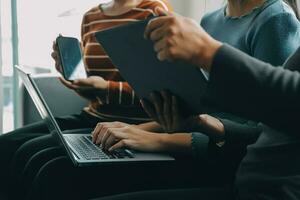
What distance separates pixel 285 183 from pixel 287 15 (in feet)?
1.38

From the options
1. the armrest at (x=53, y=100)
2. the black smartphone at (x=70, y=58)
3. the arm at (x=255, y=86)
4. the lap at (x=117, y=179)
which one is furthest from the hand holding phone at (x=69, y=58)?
the arm at (x=255, y=86)

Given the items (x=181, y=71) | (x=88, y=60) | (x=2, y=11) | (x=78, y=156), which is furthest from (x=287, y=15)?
(x=2, y=11)

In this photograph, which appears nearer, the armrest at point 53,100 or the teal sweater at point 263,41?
the teal sweater at point 263,41

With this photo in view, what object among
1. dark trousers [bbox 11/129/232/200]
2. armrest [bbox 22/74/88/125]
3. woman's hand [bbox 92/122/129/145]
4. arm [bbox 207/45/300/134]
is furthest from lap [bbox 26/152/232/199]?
armrest [bbox 22/74/88/125]

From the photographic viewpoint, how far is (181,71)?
2.32 feet

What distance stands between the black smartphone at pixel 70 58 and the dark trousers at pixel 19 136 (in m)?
0.21

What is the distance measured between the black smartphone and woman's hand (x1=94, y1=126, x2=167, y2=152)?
0.93ft

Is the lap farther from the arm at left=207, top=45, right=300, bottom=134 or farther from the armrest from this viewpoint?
the armrest

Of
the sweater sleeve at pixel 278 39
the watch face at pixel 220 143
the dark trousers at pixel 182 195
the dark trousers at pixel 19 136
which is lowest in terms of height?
the dark trousers at pixel 19 136

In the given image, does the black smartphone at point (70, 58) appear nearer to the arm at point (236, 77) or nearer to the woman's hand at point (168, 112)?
the woman's hand at point (168, 112)

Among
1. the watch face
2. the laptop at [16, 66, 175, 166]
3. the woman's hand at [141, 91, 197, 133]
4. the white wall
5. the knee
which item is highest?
the white wall

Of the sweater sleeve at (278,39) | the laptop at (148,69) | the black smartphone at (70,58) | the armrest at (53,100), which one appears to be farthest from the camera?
the armrest at (53,100)

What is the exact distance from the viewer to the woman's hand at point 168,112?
2.62ft

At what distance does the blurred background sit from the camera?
6.93 ft
